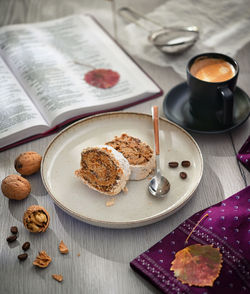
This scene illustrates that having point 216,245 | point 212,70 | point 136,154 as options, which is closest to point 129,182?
point 136,154

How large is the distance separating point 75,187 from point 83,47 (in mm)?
815

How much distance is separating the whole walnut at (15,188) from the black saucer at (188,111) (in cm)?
55

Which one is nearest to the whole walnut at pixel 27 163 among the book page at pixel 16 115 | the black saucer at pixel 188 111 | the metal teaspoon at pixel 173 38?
the book page at pixel 16 115

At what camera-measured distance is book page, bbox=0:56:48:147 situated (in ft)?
4.33

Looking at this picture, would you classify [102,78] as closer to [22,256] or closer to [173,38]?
[173,38]

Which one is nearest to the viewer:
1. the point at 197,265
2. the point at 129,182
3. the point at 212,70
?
the point at 197,265

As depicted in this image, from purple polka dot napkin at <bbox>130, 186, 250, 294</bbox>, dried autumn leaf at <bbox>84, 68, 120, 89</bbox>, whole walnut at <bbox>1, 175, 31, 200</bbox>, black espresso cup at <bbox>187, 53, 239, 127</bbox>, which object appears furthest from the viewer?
dried autumn leaf at <bbox>84, 68, 120, 89</bbox>

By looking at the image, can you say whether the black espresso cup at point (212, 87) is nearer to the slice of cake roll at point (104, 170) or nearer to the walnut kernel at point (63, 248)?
the slice of cake roll at point (104, 170)

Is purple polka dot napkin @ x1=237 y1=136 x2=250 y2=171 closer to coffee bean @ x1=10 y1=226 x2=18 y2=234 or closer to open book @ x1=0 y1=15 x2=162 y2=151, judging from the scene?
open book @ x1=0 y1=15 x2=162 y2=151

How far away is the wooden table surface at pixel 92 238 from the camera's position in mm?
947

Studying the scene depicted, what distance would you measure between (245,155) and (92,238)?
0.54m

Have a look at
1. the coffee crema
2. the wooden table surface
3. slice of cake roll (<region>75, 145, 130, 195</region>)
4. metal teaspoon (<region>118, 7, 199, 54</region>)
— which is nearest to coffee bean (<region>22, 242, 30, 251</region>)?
the wooden table surface

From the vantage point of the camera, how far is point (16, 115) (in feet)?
4.48

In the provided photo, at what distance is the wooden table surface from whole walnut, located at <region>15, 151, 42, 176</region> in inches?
1.3
